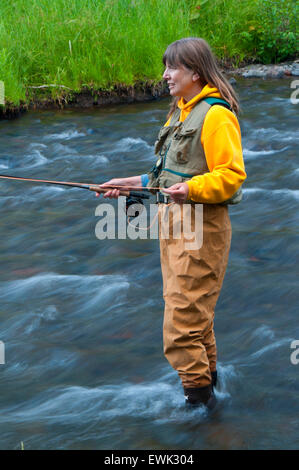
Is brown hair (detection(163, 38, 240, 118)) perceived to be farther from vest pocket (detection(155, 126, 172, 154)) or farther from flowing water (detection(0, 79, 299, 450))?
flowing water (detection(0, 79, 299, 450))

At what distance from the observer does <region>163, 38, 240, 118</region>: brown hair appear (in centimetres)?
300

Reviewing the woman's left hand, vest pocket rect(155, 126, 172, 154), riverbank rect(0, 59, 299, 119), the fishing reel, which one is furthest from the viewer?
riverbank rect(0, 59, 299, 119)

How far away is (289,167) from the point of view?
26.2 feet

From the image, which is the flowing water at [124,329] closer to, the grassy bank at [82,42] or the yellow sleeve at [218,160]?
the yellow sleeve at [218,160]

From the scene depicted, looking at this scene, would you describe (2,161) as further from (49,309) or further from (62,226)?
(49,309)

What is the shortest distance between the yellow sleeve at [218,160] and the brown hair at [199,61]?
134mm

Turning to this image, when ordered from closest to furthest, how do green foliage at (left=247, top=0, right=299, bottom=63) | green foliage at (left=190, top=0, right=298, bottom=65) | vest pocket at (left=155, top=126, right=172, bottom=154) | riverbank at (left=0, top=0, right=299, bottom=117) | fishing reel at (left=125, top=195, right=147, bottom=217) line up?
vest pocket at (left=155, top=126, right=172, bottom=154)
fishing reel at (left=125, top=195, right=147, bottom=217)
riverbank at (left=0, top=0, right=299, bottom=117)
green foliage at (left=190, top=0, right=298, bottom=65)
green foliage at (left=247, top=0, right=299, bottom=63)

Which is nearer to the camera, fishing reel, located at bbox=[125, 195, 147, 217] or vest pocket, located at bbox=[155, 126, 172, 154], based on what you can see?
vest pocket, located at bbox=[155, 126, 172, 154]

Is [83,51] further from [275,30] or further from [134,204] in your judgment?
[134,204]

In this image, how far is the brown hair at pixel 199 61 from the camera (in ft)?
9.85

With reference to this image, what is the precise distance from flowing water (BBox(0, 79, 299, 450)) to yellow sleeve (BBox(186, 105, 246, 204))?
49.2 inches

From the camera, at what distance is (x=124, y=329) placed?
178 inches

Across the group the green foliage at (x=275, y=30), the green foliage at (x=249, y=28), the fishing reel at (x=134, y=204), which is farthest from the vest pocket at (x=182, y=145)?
the green foliage at (x=275, y=30)

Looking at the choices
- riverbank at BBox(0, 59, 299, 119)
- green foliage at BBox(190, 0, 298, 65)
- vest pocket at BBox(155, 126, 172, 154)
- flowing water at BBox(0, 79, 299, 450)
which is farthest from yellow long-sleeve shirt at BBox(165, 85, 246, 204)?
green foliage at BBox(190, 0, 298, 65)
